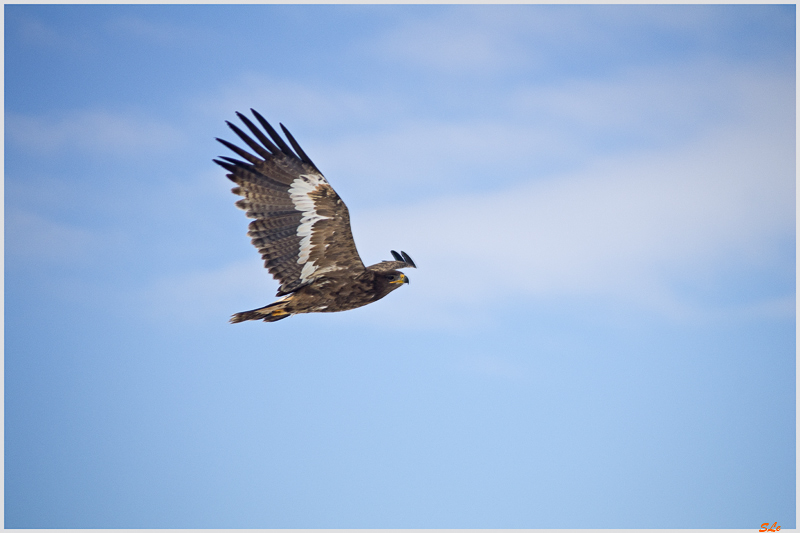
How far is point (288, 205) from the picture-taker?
15.1 meters

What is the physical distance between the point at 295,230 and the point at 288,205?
0.43 m

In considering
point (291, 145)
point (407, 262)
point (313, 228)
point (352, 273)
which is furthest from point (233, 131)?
point (407, 262)

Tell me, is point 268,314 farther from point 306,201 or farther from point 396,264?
point 396,264

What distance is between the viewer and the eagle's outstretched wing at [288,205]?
15.0 metres

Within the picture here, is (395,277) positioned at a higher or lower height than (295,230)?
lower

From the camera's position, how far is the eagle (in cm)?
1502

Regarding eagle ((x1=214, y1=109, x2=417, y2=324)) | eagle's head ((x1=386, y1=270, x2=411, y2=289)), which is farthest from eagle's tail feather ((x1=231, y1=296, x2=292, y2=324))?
eagle's head ((x1=386, y1=270, x2=411, y2=289))

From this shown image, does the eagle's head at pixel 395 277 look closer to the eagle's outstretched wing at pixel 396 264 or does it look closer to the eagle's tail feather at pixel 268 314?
the eagle's outstretched wing at pixel 396 264

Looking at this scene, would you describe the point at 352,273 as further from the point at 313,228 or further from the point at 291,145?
the point at 291,145

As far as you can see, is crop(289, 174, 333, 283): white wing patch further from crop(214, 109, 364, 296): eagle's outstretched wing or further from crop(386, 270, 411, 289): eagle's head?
crop(386, 270, 411, 289): eagle's head

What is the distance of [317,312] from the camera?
51.3ft

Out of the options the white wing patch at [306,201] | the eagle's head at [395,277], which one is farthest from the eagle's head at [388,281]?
the white wing patch at [306,201]

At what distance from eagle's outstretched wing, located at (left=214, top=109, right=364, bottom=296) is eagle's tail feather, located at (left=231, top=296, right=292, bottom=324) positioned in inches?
26.6

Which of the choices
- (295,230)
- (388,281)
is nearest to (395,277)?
(388,281)
